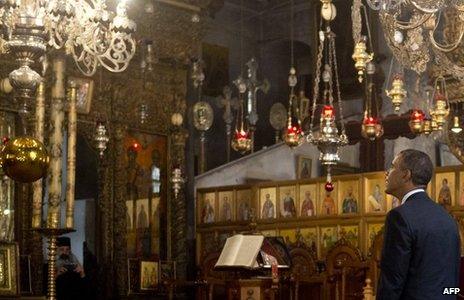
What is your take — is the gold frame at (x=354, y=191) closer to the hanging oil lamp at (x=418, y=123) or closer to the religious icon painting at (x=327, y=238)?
the religious icon painting at (x=327, y=238)

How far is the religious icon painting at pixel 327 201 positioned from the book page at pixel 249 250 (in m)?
4.58

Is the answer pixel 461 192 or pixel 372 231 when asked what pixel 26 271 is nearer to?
pixel 372 231

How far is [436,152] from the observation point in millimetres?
17797

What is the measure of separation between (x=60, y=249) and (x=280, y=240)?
347 cm

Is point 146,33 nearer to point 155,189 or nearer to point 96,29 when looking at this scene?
point 155,189

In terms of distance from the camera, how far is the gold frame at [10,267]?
482 inches

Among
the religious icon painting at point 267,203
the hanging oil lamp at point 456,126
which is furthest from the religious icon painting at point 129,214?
the hanging oil lamp at point 456,126

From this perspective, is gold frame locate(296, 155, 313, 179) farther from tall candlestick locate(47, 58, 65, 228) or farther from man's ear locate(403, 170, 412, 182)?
man's ear locate(403, 170, 412, 182)

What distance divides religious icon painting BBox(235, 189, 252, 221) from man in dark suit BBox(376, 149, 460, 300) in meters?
10.3

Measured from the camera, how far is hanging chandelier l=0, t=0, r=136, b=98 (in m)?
8.21

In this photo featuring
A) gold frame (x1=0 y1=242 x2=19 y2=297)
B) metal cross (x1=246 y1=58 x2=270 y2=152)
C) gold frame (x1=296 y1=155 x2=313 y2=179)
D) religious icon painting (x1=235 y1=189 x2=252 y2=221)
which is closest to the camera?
gold frame (x1=0 y1=242 x2=19 y2=297)

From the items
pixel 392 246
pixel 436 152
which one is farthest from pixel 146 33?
pixel 392 246

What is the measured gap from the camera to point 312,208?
→ 1446cm

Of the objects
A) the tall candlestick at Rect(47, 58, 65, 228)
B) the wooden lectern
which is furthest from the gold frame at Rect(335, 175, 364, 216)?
the tall candlestick at Rect(47, 58, 65, 228)
